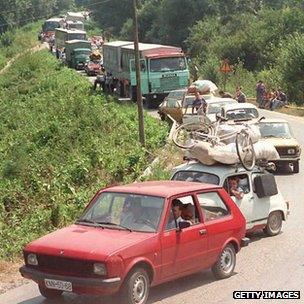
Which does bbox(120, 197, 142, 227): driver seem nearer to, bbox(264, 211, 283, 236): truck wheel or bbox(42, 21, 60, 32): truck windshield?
bbox(264, 211, 283, 236): truck wheel

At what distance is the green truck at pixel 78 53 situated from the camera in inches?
2653

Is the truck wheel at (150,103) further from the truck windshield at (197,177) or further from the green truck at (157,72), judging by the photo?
the truck windshield at (197,177)

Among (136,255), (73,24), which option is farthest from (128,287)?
(73,24)

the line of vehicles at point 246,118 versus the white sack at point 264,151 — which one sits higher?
the white sack at point 264,151

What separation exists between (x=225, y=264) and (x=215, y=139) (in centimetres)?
437

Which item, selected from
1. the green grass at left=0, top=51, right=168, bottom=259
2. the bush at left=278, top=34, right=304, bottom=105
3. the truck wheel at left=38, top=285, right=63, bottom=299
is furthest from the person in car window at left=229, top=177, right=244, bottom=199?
the bush at left=278, top=34, right=304, bottom=105

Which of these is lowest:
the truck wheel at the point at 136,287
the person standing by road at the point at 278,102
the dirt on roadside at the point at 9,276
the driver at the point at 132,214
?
the person standing by road at the point at 278,102

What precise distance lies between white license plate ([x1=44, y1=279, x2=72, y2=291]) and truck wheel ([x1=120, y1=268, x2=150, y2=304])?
65cm

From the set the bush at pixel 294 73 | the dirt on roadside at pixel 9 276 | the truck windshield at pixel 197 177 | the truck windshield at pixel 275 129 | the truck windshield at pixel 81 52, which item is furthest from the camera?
the truck windshield at pixel 81 52

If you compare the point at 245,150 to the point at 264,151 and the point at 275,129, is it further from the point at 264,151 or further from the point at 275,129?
the point at 275,129

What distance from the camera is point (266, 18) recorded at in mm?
64750

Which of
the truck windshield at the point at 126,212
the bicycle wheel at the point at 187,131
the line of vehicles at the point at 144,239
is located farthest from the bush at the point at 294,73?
the truck windshield at the point at 126,212

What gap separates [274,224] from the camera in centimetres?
1349

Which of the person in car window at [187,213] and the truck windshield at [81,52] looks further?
the truck windshield at [81,52]
